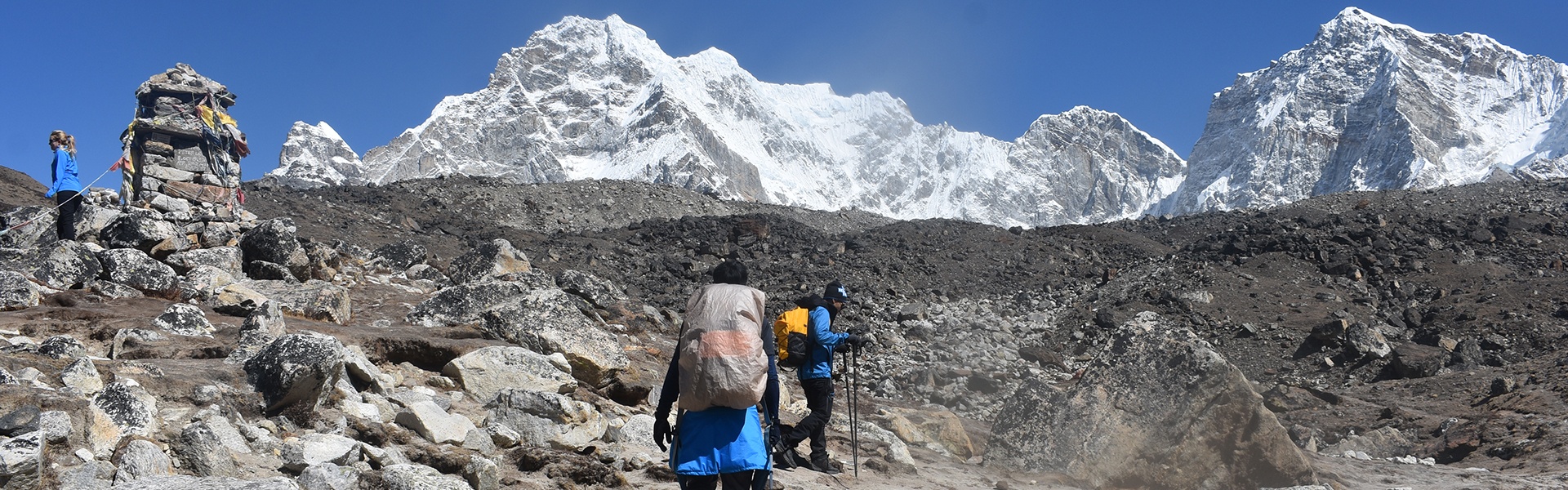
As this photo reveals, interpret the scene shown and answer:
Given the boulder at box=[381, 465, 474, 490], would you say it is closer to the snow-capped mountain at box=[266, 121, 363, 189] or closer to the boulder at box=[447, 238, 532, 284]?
the boulder at box=[447, 238, 532, 284]

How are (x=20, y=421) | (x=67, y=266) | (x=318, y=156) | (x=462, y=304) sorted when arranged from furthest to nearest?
(x=318, y=156) → (x=462, y=304) → (x=67, y=266) → (x=20, y=421)

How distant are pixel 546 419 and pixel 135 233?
7.25 m

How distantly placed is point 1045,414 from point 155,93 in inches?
468

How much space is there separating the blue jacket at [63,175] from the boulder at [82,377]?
6758 millimetres

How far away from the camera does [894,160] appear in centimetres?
17100

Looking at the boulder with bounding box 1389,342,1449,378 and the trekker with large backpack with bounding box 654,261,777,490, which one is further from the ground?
the boulder with bounding box 1389,342,1449,378

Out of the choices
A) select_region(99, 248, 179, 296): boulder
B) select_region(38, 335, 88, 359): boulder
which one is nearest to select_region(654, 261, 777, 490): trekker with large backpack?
select_region(38, 335, 88, 359): boulder

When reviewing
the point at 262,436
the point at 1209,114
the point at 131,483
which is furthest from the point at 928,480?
the point at 1209,114

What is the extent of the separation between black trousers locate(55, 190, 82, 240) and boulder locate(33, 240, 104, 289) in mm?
1091

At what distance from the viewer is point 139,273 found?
31.1 ft

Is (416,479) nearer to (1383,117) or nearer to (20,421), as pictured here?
(20,421)

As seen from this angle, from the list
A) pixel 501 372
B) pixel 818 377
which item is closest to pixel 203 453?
pixel 501 372

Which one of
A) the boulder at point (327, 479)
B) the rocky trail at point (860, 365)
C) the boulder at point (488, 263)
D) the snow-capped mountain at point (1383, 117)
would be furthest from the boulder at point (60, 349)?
the snow-capped mountain at point (1383, 117)

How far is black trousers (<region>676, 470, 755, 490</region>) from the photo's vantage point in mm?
3896
